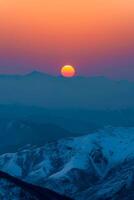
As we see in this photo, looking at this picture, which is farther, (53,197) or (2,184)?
(2,184)

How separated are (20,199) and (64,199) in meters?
15.6

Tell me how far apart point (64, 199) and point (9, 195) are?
26.3 m

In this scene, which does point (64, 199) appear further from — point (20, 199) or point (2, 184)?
point (2, 184)

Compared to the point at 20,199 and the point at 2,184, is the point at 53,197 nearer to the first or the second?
the point at 20,199

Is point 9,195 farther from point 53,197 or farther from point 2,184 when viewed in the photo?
point 53,197

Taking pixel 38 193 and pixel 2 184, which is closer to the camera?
pixel 38 193

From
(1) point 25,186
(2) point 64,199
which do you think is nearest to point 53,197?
(2) point 64,199

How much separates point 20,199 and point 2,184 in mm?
18132

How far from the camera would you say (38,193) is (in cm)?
18188

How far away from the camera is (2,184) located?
648 feet

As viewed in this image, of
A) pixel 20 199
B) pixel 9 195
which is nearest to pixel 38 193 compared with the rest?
pixel 20 199

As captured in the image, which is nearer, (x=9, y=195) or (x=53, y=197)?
(x=53, y=197)

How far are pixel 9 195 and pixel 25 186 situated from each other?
281 inches

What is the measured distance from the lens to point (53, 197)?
175500mm
